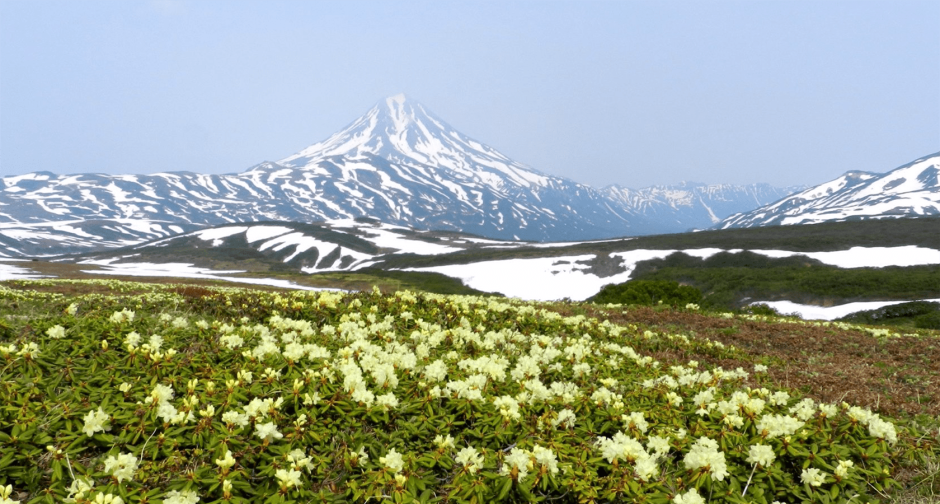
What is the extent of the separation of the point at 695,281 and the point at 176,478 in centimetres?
7599

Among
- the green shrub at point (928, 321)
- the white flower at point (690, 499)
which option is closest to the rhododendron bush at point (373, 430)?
the white flower at point (690, 499)

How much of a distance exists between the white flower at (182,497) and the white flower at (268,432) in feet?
2.34

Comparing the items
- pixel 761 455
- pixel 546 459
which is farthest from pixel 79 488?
pixel 761 455

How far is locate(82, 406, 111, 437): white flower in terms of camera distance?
159 inches

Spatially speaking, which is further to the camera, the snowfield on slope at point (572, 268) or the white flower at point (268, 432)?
the snowfield on slope at point (572, 268)

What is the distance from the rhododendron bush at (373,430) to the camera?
3820mm

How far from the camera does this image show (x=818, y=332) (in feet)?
47.7

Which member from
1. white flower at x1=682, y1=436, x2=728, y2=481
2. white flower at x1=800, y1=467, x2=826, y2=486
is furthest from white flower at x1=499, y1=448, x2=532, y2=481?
white flower at x1=800, y1=467, x2=826, y2=486

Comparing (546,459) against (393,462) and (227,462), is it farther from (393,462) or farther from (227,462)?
(227,462)

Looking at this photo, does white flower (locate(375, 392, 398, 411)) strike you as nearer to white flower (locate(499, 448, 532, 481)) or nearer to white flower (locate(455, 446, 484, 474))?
white flower (locate(455, 446, 484, 474))

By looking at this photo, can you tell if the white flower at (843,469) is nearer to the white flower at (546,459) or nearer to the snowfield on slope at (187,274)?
the white flower at (546,459)

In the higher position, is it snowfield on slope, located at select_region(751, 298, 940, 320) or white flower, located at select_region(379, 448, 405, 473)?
white flower, located at select_region(379, 448, 405, 473)

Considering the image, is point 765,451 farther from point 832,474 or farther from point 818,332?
point 818,332

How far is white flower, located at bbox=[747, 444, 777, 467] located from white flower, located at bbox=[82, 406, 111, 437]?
227 inches
